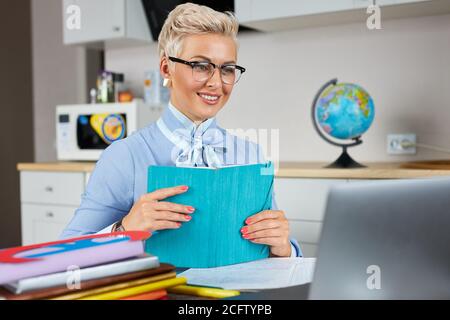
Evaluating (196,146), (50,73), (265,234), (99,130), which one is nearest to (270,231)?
(265,234)

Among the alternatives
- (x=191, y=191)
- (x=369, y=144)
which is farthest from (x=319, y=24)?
(x=191, y=191)

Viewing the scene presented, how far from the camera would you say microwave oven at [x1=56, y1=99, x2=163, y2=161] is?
2980mm

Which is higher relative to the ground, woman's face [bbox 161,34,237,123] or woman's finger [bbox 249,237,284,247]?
woman's face [bbox 161,34,237,123]

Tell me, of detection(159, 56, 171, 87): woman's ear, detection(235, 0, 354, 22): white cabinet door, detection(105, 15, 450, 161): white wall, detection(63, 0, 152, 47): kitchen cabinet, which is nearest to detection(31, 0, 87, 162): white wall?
detection(63, 0, 152, 47): kitchen cabinet

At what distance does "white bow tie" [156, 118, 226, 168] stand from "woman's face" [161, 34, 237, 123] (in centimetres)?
5

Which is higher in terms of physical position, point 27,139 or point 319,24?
point 319,24

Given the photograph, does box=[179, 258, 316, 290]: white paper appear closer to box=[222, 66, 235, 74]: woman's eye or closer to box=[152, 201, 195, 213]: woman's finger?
box=[152, 201, 195, 213]: woman's finger

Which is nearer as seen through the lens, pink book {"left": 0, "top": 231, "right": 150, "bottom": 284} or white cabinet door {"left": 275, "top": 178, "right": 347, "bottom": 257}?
pink book {"left": 0, "top": 231, "right": 150, "bottom": 284}

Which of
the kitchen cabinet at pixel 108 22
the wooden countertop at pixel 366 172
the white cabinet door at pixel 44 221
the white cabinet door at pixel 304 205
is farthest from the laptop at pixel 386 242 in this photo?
the kitchen cabinet at pixel 108 22

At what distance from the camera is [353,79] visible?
2.76m
